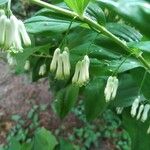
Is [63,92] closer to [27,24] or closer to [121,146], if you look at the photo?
[27,24]

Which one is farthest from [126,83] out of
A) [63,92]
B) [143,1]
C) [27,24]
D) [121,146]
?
[121,146]

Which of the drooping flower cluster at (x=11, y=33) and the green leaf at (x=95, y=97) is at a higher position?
the drooping flower cluster at (x=11, y=33)

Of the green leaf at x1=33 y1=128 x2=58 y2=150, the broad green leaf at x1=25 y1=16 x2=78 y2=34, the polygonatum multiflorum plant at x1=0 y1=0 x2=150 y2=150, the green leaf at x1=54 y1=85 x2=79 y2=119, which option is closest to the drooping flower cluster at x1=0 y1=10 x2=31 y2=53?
the polygonatum multiflorum plant at x1=0 y1=0 x2=150 y2=150

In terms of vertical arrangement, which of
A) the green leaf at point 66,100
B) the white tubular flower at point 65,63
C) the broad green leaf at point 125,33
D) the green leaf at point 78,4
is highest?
the green leaf at point 78,4

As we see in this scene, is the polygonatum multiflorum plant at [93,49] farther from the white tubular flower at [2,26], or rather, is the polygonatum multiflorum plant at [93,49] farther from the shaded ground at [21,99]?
the shaded ground at [21,99]

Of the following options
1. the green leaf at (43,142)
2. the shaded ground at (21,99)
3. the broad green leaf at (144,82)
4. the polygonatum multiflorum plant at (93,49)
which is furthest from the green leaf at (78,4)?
the shaded ground at (21,99)

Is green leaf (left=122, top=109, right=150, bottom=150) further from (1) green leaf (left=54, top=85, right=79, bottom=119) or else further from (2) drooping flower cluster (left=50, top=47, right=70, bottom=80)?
(2) drooping flower cluster (left=50, top=47, right=70, bottom=80)

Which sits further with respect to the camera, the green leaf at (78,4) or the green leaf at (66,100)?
the green leaf at (66,100)
